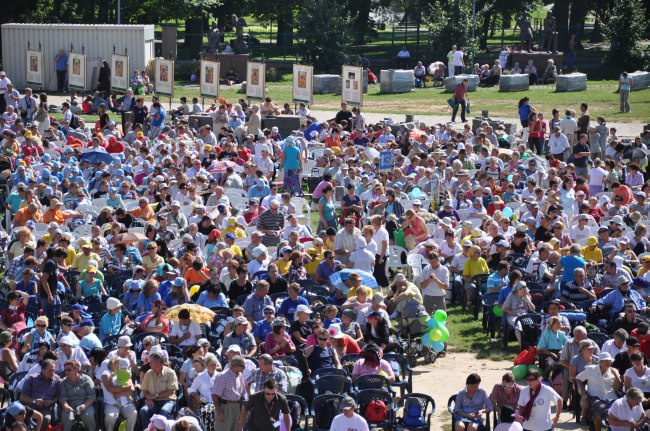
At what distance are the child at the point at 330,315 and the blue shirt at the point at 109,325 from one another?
8.83 ft

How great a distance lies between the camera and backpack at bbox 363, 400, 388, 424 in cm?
1448

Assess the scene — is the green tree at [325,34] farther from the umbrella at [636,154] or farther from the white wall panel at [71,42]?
the umbrella at [636,154]

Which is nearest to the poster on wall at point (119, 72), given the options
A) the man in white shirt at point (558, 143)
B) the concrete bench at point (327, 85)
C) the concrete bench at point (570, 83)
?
the concrete bench at point (327, 85)

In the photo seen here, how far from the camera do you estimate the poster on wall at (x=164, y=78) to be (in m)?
38.0

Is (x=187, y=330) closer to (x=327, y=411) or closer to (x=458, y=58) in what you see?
(x=327, y=411)

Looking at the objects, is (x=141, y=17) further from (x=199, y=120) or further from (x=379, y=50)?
(x=199, y=120)

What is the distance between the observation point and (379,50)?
204 feet

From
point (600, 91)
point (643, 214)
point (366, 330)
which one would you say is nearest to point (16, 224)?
point (366, 330)

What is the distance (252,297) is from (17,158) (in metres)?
12.5

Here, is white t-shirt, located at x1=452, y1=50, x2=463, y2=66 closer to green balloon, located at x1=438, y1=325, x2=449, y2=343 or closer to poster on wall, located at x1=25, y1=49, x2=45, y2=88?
poster on wall, located at x1=25, y1=49, x2=45, y2=88

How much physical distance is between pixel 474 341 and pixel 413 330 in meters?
1.31

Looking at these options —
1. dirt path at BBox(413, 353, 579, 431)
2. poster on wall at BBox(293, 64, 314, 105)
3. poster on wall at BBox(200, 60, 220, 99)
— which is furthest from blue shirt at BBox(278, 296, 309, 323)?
poster on wall at BBox(200, 60, 220, 99)

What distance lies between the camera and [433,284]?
1881cm

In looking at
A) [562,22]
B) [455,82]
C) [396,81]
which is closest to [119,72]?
Result: [396,81]
